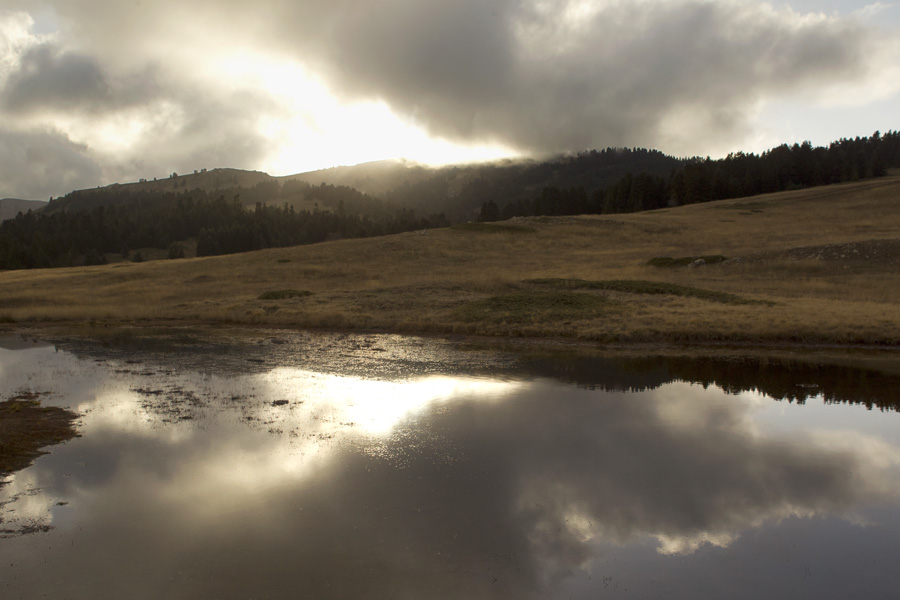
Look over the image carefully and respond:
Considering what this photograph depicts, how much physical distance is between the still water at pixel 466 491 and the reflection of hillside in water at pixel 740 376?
173 mm

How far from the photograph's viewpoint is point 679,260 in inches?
1956

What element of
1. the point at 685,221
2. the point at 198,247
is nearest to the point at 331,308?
the point at 685,221

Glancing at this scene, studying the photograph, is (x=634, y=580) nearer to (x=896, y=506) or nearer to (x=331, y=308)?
(x=896, y=506)

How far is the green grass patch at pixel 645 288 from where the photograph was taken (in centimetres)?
3422

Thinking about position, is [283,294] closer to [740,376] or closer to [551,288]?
[551,288]

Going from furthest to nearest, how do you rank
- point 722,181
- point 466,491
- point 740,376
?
point 722,181 < point 740,376 < point 466,491

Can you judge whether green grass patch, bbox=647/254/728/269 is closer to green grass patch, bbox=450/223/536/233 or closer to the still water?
green grass patch, bbox=450/223/536/233

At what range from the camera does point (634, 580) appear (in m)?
8.01

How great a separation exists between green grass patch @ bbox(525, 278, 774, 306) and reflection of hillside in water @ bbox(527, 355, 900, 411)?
1157 cm

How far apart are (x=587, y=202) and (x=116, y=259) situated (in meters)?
110

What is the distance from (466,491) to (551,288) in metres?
29.9

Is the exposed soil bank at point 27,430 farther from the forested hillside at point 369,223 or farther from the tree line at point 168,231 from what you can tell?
the tree line at point 168,231

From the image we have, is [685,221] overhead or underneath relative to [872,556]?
overhead

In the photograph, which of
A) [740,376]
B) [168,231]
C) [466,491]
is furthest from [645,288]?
[168,231]
